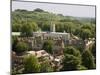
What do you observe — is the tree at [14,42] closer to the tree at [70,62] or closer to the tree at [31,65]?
the tree at [31,65]

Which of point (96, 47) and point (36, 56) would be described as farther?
point (96, 47)

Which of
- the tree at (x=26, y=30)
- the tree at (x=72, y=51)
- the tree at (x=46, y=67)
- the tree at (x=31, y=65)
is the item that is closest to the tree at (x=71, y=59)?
the tree at (x=72, y=51)

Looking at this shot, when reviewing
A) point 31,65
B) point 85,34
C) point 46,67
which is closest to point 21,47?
point 31,65

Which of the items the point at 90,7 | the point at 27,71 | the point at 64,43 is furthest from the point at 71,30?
the point at 27,71

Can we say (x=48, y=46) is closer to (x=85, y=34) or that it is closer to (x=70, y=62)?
Answer: (x=70, y=62)

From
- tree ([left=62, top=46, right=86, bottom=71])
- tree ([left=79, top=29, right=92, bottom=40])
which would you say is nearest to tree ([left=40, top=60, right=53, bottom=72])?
tree ([left=62, top=46, right=86, bottom=71])

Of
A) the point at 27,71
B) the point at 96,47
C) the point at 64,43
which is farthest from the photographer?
Answer: the point at 96,47

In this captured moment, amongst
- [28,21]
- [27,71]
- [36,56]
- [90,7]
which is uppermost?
[90,7]

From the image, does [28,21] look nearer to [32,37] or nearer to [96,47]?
[32,37]

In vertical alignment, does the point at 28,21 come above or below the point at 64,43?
above
